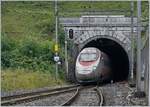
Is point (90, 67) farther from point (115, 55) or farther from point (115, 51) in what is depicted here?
point (115, 55)

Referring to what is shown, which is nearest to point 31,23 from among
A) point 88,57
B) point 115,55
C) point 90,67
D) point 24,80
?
point 115,55

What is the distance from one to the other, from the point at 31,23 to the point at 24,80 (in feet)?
68.7

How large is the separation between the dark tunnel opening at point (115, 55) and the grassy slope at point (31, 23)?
4.70 m

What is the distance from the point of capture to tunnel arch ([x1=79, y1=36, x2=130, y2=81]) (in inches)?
1921

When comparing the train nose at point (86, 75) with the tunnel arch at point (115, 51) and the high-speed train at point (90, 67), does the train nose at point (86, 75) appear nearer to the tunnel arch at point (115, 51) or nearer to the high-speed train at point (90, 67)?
the high-speed train at point (90, 67)

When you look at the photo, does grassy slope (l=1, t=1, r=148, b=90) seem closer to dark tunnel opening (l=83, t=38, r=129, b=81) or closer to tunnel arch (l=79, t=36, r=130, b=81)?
tunnel arch (l=79, t=36, r=130, b=81)

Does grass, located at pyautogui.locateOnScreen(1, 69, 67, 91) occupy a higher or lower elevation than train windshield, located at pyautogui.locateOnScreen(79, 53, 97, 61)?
lower

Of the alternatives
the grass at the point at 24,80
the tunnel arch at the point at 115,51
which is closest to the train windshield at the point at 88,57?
the grass at the point at 24,80

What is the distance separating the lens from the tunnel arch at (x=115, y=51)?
48.8 metres

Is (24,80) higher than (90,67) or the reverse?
the reverse

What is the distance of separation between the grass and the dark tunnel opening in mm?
14543

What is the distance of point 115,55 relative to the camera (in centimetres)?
5831

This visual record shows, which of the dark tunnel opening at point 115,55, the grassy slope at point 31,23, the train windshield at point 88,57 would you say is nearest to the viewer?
the grassy slope at point 31,23

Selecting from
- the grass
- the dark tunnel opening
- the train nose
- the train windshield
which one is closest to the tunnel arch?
the dark tunnel opening
